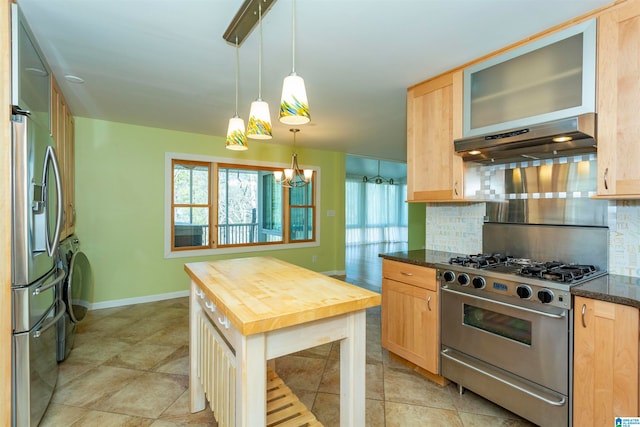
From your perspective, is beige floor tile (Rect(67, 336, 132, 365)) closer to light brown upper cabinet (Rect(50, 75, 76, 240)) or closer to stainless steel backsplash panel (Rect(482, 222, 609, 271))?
light brown upper cabinet (Rect(50, 75, 76, 240))

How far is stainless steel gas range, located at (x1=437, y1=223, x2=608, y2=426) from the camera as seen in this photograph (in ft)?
5.56

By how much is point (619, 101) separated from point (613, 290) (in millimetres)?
1015

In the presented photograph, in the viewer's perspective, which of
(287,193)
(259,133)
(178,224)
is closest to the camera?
(259,133)

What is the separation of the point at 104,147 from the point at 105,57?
2.14m

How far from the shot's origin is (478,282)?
2.02 meters

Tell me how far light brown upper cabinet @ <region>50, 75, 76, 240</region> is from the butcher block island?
1.81 metres

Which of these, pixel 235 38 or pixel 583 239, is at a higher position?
pixel 235 38

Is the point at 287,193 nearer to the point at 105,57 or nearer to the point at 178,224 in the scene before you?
the point at 178,224

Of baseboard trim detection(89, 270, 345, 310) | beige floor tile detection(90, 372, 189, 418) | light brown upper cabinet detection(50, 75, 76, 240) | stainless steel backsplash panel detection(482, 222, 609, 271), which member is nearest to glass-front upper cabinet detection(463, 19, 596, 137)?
stainless steel backsplash panel detection(482, 222, 609, 271)

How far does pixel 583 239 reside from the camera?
6.77ft

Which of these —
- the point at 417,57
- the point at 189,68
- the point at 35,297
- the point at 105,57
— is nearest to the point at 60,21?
the point at 105,57

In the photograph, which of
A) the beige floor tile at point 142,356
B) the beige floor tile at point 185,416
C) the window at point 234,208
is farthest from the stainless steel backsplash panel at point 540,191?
the window at point 234,208

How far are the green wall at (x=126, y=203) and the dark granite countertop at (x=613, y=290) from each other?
14.3 ft

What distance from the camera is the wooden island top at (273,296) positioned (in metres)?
1.16
